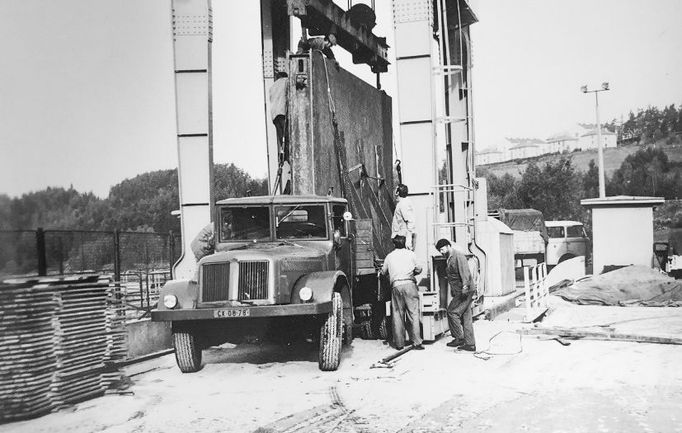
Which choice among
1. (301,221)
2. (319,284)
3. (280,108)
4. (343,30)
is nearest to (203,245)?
(301,221)

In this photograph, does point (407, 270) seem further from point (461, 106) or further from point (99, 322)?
point (461, 106)

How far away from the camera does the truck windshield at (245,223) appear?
1024cm

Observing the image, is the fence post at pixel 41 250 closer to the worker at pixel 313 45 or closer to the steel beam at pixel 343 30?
the worker at pixel 313 45

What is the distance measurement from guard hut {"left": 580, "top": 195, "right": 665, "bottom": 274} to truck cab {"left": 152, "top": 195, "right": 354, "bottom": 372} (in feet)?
50.1

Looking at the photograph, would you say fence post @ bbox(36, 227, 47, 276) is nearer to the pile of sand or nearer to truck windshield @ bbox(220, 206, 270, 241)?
truck windshield @ bbox(220, 206, 270, 241)

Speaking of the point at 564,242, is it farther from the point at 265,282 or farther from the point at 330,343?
the point at 265,282

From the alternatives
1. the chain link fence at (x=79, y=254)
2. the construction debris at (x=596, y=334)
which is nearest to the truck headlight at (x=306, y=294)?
the chain link fence at (x=79, y=254)

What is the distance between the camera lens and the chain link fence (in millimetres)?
6916

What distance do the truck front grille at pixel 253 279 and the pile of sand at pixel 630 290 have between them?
12.2 metres

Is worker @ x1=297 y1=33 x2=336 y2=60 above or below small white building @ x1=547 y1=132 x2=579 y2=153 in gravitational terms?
below

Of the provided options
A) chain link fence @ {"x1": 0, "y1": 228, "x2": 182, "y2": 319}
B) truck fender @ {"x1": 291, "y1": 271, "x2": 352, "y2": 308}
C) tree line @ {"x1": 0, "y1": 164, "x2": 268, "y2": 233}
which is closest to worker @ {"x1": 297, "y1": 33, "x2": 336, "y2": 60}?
chain link fence @ {"x1": 0, "y1": 228, "x2": 182, "y2": 319}

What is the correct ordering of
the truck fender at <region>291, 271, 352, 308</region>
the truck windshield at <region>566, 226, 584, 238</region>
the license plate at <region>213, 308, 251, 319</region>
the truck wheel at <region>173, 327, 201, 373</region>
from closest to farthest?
the license plate at <region>213, 308, 251, 319</region>
the truck fender at <region>291, 271, 352, 308</region>
the truck wheel at <region>173, 327, 201, 373</region>
the truck windshield at <region>566, 226, 584, 238</region>

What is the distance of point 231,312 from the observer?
28.5 feet

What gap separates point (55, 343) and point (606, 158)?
6742 centimetres
